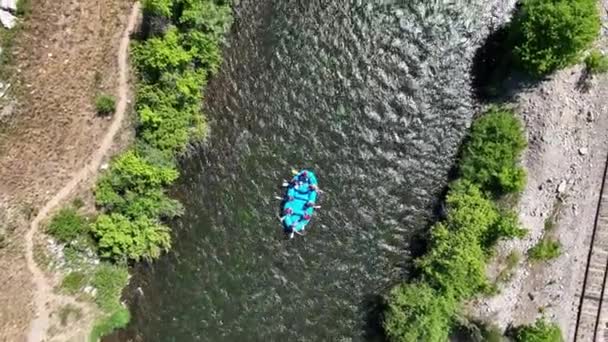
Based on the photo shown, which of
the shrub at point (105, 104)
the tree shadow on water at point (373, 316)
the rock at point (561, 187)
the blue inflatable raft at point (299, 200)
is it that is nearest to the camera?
the shrub at point (105, 104)

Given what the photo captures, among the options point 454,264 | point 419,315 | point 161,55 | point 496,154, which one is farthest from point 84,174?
point 496,154

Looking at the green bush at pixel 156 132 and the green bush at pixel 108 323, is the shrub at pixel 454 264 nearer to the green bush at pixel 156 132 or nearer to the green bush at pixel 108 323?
the green bush at pixel 156 132

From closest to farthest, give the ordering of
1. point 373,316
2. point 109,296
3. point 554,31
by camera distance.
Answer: point 554,31 → point 109,296 → point 373,316

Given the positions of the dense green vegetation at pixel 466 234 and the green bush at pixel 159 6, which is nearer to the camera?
the green bush at pixel 159 6

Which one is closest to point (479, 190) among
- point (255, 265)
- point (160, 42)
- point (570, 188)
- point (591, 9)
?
point (570, 188)

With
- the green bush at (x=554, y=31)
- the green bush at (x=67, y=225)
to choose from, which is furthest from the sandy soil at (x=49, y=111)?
the green bush at (x=554, y=31)

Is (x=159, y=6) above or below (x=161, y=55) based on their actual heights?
above

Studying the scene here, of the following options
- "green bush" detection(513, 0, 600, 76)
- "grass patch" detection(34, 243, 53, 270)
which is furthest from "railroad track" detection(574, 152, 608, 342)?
"grass patch" detection(34, 243, 53, 270)

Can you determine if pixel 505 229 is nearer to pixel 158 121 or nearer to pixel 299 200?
pixel 299 200
